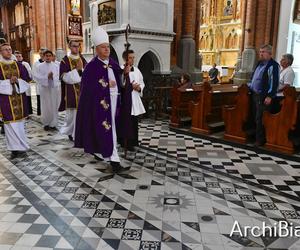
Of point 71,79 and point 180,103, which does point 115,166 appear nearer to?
point 71,79

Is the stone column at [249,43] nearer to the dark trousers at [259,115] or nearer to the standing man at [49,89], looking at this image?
the dark trousers at [259,115]

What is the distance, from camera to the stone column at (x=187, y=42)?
11922mm

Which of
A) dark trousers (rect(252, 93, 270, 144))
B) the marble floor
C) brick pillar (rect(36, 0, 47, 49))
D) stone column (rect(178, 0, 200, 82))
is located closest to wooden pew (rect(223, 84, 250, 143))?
dark trousers (rect(252, 93, 270, 144))

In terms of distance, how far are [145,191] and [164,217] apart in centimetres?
78

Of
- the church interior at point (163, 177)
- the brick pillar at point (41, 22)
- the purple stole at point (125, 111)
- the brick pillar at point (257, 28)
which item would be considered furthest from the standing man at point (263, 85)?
the brick pillar at point (41, 22)

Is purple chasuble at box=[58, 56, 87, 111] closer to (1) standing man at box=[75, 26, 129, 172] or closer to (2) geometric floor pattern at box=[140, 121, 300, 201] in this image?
(2) geometric floor pattern at box=[140, 121, 300, 201]

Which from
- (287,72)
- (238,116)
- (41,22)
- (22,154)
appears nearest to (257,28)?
(287,72)

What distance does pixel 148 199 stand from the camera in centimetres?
406

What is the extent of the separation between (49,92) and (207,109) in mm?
4125

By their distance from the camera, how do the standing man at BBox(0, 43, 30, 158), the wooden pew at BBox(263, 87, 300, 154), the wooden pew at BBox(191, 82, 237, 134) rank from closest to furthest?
the standing man at BBox(0, 43, 30, 158)
the wooden pew at BBox(263, 87, 300, 154)
the wooden pew at BBox(191, 82, 237, 134)

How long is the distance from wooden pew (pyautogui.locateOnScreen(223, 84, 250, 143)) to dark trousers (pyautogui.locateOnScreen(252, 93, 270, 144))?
0.19 meters

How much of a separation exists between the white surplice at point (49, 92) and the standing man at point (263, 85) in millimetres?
4837

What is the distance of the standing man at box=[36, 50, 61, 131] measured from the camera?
26.2ft

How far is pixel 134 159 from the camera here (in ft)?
18.7
